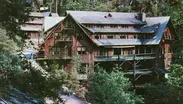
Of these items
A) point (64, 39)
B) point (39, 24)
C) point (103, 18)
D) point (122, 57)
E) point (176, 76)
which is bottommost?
point (176, 76)

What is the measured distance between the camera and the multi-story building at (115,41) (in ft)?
145

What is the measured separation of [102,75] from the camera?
3322 cm

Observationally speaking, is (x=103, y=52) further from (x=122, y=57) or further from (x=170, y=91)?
(x=170, y=91)

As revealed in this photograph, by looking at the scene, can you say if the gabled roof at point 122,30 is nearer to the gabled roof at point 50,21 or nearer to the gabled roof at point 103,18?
the gabled roof at point 103,18

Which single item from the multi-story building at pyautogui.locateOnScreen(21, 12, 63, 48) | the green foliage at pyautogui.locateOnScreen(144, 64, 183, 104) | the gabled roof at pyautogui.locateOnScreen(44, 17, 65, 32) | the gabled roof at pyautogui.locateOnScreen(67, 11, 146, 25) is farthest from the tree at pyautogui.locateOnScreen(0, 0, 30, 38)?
the gabled roof at pyautogui.locateOnScreen(44, 17, 65, 32)

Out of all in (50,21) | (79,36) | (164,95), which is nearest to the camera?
(164,95)

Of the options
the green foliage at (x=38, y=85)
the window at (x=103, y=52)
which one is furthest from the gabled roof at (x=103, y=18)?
the green foliage at (x=38, y=85)

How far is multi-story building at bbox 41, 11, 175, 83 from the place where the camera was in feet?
145

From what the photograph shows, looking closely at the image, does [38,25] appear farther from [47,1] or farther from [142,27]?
[142,27]

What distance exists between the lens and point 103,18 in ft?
159

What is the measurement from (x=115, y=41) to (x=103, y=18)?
14.8ft

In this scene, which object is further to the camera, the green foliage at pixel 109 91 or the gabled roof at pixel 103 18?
the gabled roof at pixel 103 18

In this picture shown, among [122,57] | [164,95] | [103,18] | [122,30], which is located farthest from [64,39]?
[164,95]

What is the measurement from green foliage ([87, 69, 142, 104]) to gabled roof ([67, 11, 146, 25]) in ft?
47.3
